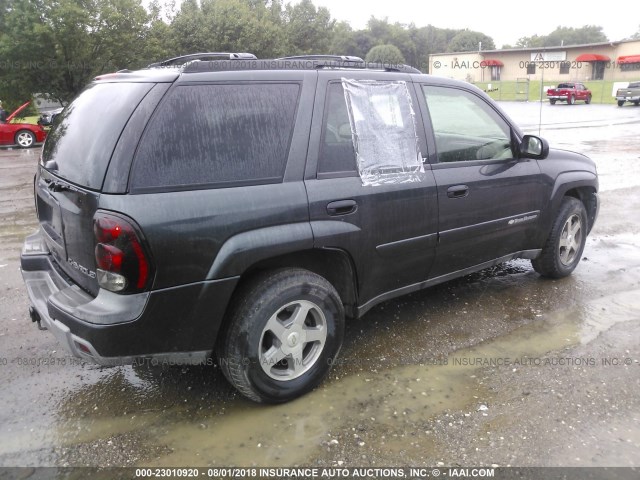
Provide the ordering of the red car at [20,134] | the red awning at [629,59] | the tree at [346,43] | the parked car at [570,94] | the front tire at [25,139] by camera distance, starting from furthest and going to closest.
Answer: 1. the tree at [346,43]
2. the red awning at [629,59]
3. the parked car at [570,94]
4. the front tire at [25,139]
5. the red car at [20,134]

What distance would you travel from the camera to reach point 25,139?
1712cm

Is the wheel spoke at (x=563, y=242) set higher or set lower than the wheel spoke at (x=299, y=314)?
lower

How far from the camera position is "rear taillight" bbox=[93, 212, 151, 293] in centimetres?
251

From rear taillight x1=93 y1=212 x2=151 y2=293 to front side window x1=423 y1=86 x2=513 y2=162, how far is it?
7.04ft

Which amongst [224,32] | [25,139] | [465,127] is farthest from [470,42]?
[465,127]

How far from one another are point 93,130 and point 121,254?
0.75 meters

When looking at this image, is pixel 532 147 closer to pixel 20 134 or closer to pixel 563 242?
pixel 563 242

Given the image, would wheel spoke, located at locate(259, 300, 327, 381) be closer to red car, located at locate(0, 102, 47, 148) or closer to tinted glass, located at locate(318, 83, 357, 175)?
tinted glass, located at locate(318, 83, 357, 175)

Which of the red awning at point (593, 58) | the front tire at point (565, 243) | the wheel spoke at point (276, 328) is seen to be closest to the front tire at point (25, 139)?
the front tire at point (565, 243)

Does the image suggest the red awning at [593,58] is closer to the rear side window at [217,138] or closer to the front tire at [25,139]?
the front tire at [25,139]

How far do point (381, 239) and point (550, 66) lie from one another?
222ft

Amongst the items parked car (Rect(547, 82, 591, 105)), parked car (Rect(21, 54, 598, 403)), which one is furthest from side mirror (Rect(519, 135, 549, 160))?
parked car (Rect(547, 82, 591, 105))

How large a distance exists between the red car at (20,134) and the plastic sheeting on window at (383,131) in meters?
16.3

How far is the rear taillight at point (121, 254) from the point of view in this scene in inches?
98.8
